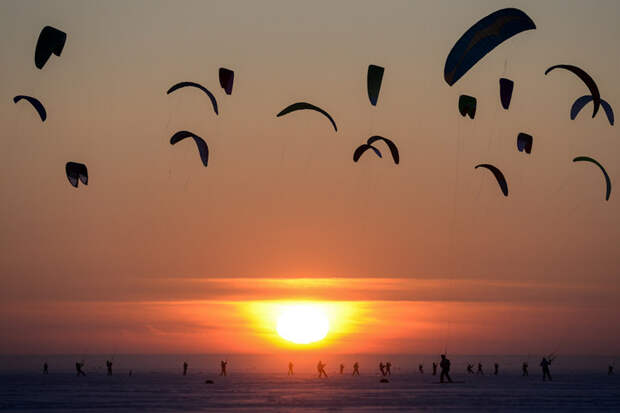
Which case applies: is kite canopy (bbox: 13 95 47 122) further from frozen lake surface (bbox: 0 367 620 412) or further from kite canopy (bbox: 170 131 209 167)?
frozen lake surface (bbox: 0 367 620 412)

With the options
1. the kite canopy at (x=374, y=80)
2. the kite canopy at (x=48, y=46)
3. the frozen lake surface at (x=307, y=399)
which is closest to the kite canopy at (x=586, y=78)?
the kite canopy at (x=374, y=80)

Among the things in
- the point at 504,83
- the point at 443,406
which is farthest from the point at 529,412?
the point at 504,83

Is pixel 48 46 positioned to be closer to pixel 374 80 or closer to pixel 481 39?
pixel 374 80

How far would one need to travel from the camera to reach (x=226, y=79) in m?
40.7

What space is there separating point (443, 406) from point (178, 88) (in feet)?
47.3

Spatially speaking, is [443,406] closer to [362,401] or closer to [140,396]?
[362,401]

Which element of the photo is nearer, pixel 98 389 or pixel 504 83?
pixel 504 83

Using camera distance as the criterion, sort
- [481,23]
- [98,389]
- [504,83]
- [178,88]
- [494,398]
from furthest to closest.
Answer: [98,389] → [494,398] → [504,83] → [178,88] → [481,23]

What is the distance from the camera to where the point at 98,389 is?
177 feet

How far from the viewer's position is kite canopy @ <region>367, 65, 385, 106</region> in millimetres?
38281

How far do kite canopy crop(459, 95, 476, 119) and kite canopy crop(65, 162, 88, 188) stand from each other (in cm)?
1395

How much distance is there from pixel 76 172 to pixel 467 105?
14.6 meters

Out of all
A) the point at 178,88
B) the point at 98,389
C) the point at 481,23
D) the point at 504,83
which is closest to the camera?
the point at 481,23

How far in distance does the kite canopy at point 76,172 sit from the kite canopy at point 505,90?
15.3 meters
